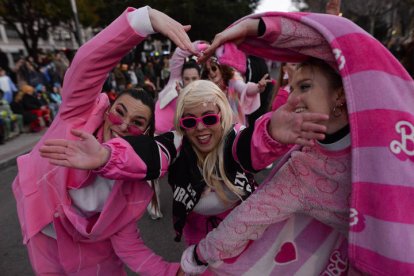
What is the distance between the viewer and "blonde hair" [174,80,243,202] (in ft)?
4.75

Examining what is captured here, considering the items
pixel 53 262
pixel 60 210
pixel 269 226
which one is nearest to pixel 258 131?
pixel 269 226

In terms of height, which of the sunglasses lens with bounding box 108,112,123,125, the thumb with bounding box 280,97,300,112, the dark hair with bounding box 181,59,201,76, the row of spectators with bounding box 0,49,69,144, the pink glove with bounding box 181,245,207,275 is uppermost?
the thumb with bounding box 280,97,300,112

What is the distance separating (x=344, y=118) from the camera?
3.39ft

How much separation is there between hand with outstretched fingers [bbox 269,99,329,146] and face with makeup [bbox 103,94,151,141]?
712 mm

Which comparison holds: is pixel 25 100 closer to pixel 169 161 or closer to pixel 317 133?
pixel 169 161

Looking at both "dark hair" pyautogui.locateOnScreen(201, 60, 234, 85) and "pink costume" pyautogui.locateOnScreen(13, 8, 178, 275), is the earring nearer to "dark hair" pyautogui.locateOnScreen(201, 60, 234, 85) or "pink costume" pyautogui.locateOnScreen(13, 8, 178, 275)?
"pink costume" pyautogui.locateOnScreen(13, 8, 178, 275)

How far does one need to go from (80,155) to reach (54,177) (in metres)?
0.40

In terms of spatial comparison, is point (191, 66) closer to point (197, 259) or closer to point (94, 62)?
point (94, 62)

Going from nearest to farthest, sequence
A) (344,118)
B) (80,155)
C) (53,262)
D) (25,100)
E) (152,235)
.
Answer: (344,118) → (80,155) → (53,262) → (152,235) → (25,100)

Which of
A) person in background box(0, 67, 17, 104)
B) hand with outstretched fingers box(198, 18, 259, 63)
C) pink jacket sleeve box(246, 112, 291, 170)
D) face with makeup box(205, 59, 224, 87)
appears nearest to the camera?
hand with outstretched fingers box(198, 18, 259, 63)

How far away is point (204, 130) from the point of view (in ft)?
4.84

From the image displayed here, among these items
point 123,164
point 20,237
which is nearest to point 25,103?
point 20,237

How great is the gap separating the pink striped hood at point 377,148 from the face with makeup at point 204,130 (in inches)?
26.0

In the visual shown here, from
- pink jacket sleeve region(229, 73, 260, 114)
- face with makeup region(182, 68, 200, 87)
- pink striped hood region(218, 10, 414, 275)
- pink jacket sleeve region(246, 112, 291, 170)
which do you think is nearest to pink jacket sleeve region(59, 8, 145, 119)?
pink jacket sleeve region(246, 112, 291, 170)
